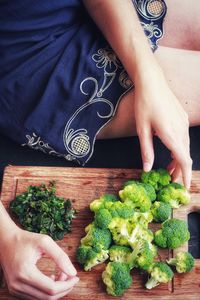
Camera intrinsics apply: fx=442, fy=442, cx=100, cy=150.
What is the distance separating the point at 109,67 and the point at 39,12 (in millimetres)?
255

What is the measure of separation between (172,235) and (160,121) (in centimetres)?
32

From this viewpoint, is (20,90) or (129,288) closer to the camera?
(129,288)

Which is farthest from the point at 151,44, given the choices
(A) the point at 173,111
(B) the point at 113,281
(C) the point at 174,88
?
(B) the point at 113,281

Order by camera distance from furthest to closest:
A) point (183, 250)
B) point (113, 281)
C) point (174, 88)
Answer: point (174, 88) → point (183, 250) → point (113, 281)

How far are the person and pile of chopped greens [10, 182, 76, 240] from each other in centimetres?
17

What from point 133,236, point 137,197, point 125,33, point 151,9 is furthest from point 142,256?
point 151,9

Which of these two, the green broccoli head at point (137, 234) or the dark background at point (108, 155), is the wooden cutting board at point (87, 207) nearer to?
the green broccoli head at point (137, 234)

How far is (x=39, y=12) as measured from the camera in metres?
1.27

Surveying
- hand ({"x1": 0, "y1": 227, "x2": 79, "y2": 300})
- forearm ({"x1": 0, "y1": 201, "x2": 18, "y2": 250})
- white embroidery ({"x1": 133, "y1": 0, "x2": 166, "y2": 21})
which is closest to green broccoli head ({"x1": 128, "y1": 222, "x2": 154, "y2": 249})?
hand ({"x1": 0, "y1": 227, "x2": 79, "y2": 300})

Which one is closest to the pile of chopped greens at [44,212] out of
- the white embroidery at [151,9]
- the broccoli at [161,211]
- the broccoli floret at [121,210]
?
the broccoli floret at [121,210]

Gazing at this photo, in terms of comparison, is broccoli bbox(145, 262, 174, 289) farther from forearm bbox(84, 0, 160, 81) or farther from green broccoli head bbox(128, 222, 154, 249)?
forearm bbox(84, 0, 160, 81)

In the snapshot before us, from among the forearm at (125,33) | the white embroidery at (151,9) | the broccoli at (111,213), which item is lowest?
the broccoli at (111,213)

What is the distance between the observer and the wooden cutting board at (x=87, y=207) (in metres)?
1.21

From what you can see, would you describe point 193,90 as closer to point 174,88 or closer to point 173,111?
point 174,88
